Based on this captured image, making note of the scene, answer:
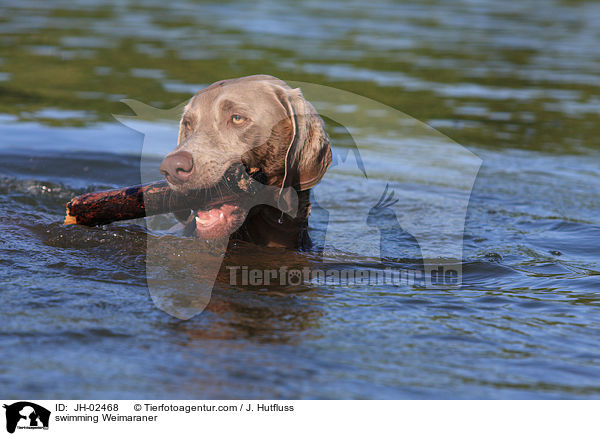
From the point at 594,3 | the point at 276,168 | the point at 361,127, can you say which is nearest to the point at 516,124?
the point at 361,127

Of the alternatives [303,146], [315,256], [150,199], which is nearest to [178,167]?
[150,199]

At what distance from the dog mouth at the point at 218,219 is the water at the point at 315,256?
24cm

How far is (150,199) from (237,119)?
661mm

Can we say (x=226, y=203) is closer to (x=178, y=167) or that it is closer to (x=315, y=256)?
(x=178, y=167)

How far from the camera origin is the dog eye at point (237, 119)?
4363mm

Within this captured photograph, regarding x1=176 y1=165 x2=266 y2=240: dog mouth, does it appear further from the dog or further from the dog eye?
the dog eye

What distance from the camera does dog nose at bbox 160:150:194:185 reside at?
3.93 metres

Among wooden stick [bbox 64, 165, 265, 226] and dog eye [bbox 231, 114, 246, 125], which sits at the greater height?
dog eye [bbox 231, 114, 246, 125]

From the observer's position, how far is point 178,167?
3951 mm

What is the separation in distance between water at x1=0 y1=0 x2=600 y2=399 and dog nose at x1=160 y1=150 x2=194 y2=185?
0.56 meters
